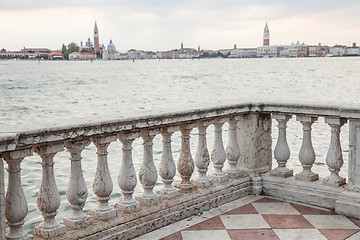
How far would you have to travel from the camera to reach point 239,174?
193 inches

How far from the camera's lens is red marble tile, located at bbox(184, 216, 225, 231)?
4.00 meters

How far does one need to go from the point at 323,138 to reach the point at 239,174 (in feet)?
39.0

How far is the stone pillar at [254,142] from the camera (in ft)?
16.0

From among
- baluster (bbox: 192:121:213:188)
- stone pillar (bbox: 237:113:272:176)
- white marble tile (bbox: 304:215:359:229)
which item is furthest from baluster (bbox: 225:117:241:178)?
white marble tile (bbox: 304:215:359:229)

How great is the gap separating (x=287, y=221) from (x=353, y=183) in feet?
2.40

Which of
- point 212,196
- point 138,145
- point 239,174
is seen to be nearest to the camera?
point 212,196

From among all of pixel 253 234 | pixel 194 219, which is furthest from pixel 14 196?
pixel 253 234

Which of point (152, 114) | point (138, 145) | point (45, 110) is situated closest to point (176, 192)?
point (152, 114)

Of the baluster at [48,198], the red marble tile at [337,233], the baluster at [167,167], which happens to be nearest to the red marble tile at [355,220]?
the red marble tile at [337,233]

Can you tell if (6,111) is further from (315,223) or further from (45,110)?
(315,223)

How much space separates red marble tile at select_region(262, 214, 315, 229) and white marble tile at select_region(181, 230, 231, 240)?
48cm

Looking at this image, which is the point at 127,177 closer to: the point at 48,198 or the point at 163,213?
the point at 163,213

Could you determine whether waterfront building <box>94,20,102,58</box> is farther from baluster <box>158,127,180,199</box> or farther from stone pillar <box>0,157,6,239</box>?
stone pillar <box>0,157,6,239</box>

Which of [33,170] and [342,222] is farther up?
[342,222]
